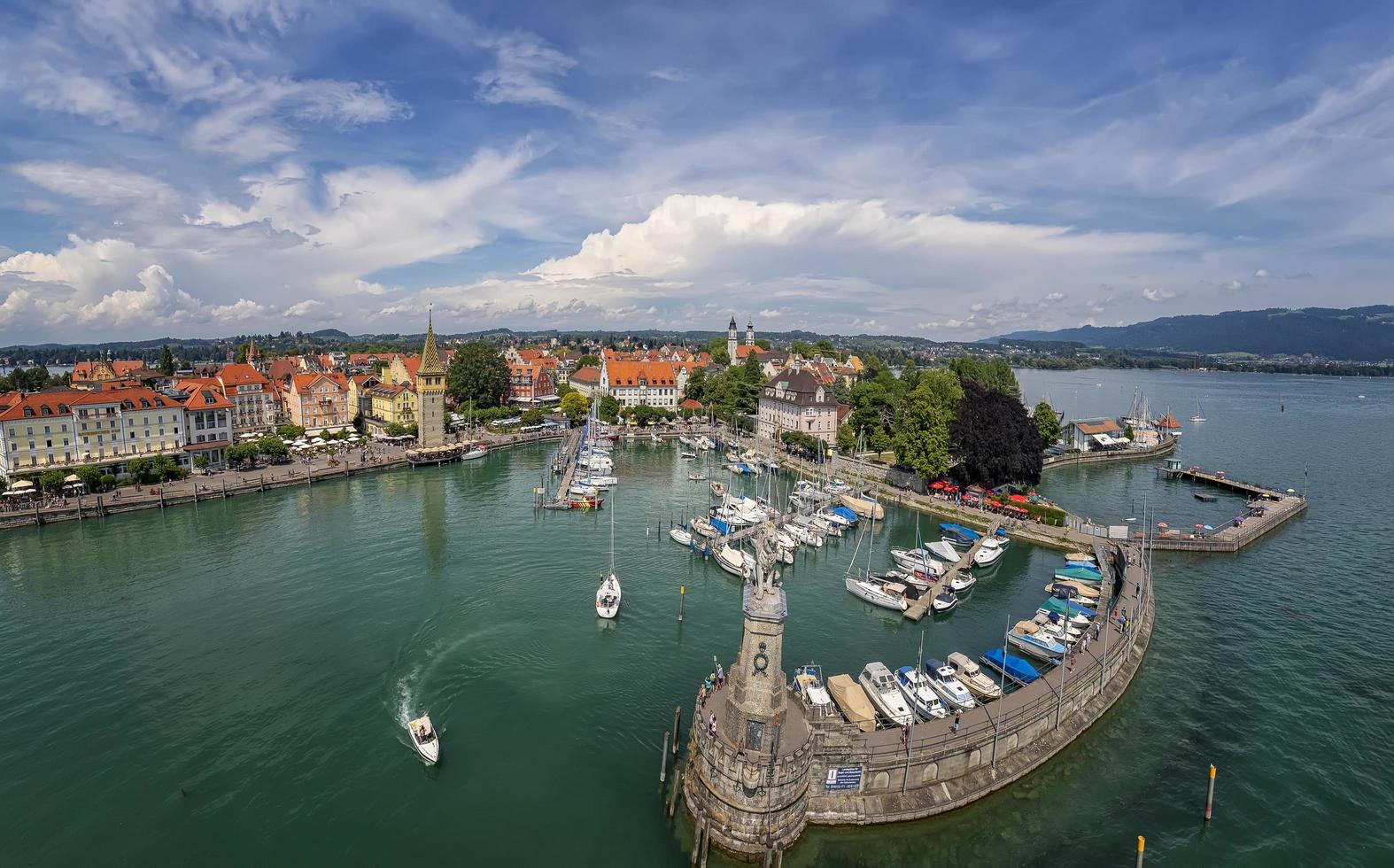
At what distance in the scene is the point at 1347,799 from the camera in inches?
733

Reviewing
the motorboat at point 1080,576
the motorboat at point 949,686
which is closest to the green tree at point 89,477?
the motorboat at point 949,686

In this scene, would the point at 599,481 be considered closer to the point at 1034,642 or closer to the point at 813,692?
the point at 813,692

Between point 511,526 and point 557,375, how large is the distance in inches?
3494

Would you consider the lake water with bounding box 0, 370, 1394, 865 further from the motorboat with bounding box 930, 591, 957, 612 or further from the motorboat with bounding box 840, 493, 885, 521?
the motorboat with bounding box 840, 493, 885, 521

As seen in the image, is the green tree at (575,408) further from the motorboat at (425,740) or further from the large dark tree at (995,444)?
the motorboat at (425,740)

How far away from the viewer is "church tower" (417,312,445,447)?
223 ft

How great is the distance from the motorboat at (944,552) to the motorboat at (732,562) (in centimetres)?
1142

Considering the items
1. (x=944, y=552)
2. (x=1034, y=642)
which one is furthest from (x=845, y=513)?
(x=1034, y=642)

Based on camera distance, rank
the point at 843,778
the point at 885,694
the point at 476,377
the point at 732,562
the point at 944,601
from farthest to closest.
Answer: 1. the point at 476,377
2. the point at 732,562
3. the point at 944,601
4. the point at 885,694
5. the point at 843,778

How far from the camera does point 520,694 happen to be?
910 inches

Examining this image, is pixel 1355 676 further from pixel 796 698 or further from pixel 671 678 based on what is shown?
pixel 671 678

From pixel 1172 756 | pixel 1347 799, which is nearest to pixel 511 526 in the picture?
pixel 1172 756

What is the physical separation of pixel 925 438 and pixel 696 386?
54.8m

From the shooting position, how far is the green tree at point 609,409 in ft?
292
